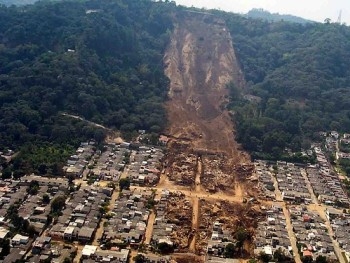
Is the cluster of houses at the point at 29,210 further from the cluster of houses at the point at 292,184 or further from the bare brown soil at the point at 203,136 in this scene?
the cluster of houses at the point at 292,184

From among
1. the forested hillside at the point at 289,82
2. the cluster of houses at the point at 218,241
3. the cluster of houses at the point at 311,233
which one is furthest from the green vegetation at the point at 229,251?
the forested hillside at the point at 289,82

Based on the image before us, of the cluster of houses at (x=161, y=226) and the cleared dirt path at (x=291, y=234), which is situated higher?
the cluster of houses at (x=161, y=226)

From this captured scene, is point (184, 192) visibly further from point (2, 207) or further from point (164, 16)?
point (164, 16)

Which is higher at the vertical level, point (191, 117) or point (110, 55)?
point (110, 55)

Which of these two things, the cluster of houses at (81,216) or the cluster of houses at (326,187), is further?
the cluster of houses at (326,187)

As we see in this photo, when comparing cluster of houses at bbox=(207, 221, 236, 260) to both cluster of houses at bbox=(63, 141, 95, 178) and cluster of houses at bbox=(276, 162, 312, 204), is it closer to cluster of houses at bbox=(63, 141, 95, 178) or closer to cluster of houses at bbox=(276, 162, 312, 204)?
→ cluster of houses at bbox=(276, 162, 312, 204)

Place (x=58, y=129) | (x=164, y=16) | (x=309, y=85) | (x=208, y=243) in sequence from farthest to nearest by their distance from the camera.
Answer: (x=164, y=16) → (x=309, y=85) → (x=58, y=129) → (x=208, y=243)

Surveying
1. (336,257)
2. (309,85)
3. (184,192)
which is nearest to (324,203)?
(336,257)

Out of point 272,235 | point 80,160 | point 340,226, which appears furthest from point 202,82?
point 272,235
